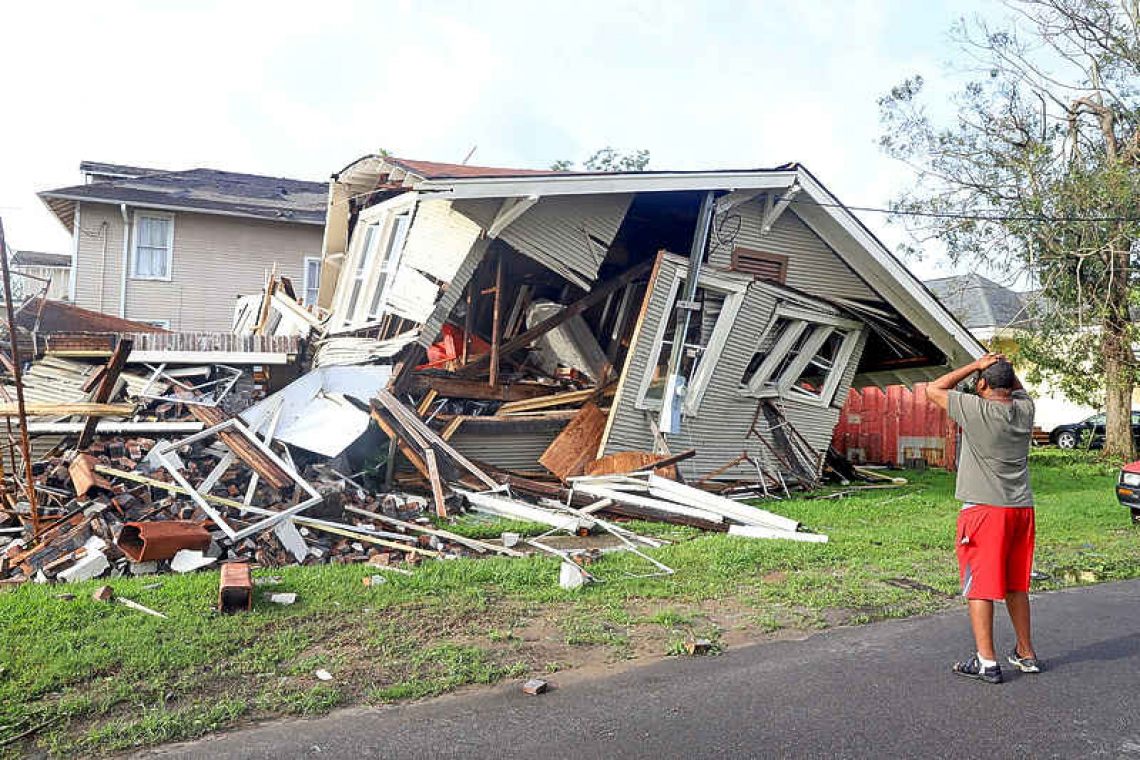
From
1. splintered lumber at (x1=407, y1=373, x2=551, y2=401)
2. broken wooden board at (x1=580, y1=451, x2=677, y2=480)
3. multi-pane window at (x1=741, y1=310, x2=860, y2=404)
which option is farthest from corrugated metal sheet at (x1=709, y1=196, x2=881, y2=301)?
broken wooden board at (x1=580, y1=451, x2=677, y2=480)

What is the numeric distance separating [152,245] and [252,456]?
16.0 meters

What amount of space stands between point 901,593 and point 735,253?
24.1 ft

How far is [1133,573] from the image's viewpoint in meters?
8.31

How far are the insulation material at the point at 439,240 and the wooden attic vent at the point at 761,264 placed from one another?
4137mm

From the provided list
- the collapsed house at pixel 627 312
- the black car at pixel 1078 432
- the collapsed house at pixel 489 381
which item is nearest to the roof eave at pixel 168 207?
the collapsed house at pixel 489 381

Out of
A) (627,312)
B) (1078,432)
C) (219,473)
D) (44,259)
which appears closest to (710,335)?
(627,312)

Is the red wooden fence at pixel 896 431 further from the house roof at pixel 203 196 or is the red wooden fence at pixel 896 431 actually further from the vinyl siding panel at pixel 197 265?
the vinyl siding panel at pixel 197 265

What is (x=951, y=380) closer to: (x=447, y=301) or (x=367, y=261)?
(x=447, y=301)

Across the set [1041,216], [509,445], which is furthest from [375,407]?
[1041,216]

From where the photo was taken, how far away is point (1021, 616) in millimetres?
5066

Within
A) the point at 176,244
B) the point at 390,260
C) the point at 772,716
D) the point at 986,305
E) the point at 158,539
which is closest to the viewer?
the point at 772,716

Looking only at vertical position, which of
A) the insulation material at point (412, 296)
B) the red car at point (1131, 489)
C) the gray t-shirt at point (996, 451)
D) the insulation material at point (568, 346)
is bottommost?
the red car at point (1131, 489)

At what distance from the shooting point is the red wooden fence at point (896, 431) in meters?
20.2

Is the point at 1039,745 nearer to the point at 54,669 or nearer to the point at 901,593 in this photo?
the point at 901,593
